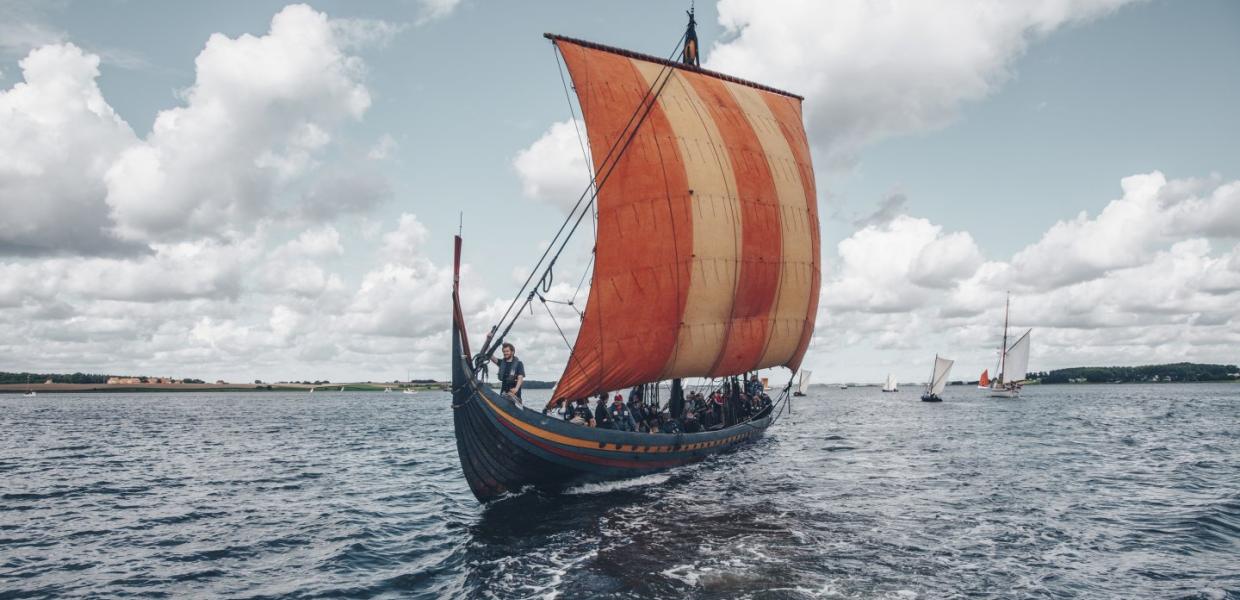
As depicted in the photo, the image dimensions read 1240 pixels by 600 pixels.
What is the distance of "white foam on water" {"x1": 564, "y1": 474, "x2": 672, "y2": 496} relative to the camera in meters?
20.6

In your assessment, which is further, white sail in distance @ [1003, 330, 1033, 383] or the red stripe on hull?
white sail in distance @ [1003, 330, 1033, 383]

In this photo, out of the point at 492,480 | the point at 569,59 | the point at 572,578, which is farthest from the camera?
the point at 569,59

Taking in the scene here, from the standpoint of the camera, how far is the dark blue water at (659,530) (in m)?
12.4

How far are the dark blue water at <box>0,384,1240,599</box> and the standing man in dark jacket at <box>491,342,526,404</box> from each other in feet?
10.6

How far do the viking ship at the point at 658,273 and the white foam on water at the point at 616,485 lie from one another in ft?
1.26

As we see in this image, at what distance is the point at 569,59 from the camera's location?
25.6m

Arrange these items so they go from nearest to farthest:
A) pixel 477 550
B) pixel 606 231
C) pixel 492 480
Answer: pixel 477 550, pixel 492 480, pixel 606 231

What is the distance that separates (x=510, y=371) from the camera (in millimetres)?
19062

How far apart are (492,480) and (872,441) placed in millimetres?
27440

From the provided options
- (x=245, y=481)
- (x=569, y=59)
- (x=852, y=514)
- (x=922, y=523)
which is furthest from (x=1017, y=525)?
(x=245, y=481)

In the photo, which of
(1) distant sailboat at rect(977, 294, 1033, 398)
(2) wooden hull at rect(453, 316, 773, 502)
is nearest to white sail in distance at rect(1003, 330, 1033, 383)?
(1) distant sailboat at rect(977, 294, 1033, 398)

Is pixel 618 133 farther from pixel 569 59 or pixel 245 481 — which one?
pixel 245 481

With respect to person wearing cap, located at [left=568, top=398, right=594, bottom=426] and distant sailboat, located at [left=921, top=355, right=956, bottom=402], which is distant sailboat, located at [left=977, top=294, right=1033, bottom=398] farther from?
person wearing cap, located at [left=568, top=398, right=594, bottom=426]

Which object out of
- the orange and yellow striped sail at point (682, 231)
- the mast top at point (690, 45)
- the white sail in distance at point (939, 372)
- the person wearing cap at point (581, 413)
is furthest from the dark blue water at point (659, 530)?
the white sail in distance at point (939, 372)
